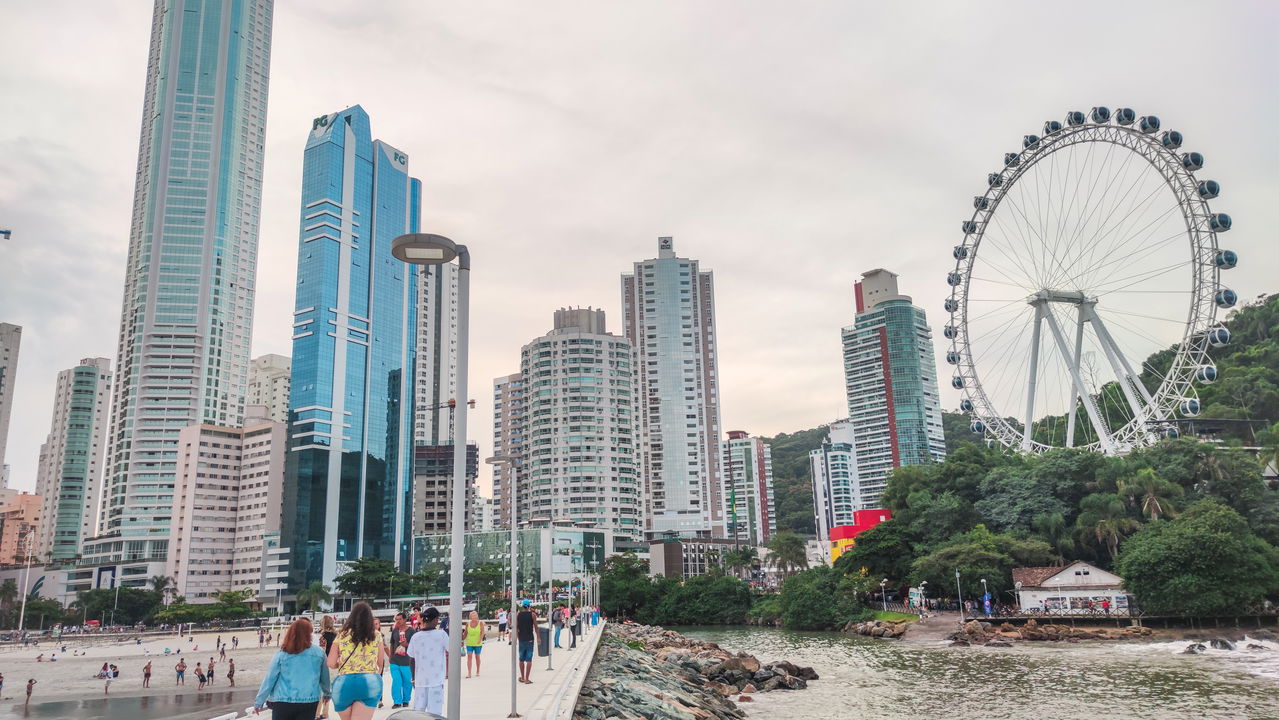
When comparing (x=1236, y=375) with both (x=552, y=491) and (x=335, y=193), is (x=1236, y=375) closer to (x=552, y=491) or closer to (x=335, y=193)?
(x=552, y=491)

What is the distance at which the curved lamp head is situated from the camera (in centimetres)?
1040

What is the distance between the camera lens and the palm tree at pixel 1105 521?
59531mm

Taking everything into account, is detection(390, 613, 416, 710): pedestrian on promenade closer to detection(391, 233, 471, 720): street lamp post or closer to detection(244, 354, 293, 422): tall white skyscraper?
detection(391, 233, 471, 720): street lamp post

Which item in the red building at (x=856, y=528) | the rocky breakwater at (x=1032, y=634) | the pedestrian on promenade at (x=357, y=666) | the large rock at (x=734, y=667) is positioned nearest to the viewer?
the pedestrian on promenade at (x=357, y=666)

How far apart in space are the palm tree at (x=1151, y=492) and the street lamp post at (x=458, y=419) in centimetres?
6130

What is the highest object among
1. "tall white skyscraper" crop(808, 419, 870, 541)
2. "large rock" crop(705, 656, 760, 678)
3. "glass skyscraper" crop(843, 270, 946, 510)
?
"glass skyscraper" crop(843, 270, 946, 510)

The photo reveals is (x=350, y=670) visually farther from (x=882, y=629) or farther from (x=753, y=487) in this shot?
(x=753, y=487)

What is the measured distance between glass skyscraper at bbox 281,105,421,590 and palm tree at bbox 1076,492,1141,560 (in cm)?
10656

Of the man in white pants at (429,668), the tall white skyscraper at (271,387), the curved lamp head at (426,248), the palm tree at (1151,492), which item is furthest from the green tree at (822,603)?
the tall white skyscraper at (271,387)

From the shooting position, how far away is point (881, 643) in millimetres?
55469

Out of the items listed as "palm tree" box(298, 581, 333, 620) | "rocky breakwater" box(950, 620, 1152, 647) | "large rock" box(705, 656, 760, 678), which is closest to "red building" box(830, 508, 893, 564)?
"rocky breakwater" box(950, 620, 1152, 647)

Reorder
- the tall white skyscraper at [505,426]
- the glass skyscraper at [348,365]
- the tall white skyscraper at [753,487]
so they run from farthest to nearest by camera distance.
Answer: the tall white skyscraper at [753,487]
the tall white skyscraper at [505,426]
the glass skyscraper at [348,365]

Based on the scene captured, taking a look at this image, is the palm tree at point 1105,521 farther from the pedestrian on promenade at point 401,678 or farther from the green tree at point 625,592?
the pedestrian on promenade at point 401,678

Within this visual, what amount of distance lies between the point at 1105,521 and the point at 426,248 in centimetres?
6221
